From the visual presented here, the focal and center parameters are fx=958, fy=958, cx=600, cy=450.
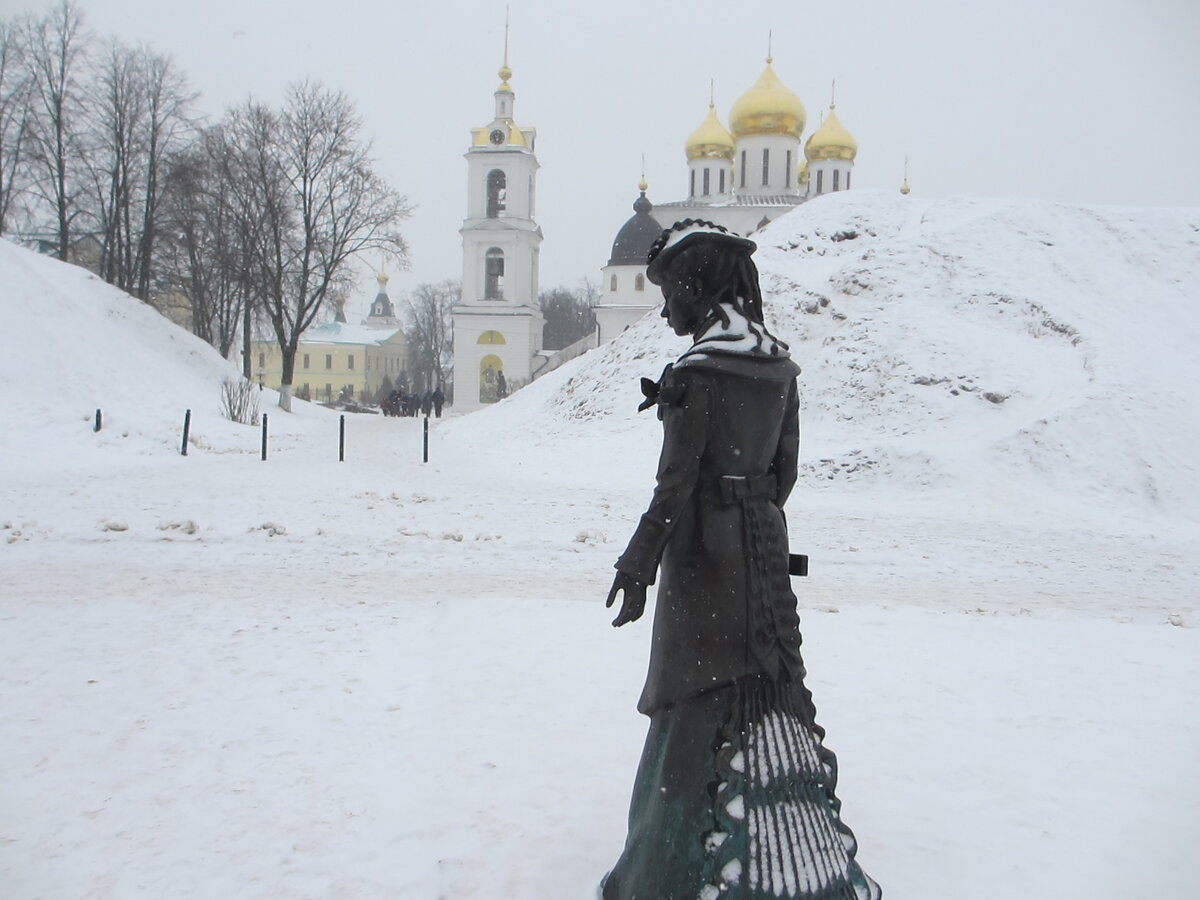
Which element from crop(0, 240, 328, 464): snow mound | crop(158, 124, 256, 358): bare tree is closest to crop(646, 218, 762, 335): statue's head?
crop(0, 240, 328, 464): snow mound

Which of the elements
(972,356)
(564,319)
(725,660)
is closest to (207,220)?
(972,356)

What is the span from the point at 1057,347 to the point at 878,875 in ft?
66.0

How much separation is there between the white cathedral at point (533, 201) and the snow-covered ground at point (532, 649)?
113 ft


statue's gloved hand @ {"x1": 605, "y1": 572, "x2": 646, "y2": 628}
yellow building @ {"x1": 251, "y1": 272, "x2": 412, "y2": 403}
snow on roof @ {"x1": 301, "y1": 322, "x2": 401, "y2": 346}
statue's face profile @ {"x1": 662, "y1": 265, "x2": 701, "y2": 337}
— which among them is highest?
snow on roof @ {"x1": 301, "y1": 322, "x2": 401, "y2": 346}

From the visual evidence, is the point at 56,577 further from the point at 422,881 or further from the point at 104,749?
the point at 422,881

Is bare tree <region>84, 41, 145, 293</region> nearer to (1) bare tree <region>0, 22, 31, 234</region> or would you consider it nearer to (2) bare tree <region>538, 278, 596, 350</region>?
(1) bare tree <region>0, 22, 31, 234</region>

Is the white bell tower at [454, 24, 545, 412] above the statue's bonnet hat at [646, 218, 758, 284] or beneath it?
above

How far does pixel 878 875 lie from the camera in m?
3.68

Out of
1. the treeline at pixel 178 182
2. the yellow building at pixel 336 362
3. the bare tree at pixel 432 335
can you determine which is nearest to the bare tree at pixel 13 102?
the treeline at pixel 178 182

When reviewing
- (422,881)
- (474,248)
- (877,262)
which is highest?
(474,248)

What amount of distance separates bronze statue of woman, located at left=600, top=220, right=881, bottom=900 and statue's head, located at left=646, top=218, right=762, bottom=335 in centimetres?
2

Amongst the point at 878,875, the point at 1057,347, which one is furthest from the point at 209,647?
the point at 1057,347

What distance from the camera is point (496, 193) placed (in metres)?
54.0

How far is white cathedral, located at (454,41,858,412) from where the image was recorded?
52.0 metres
